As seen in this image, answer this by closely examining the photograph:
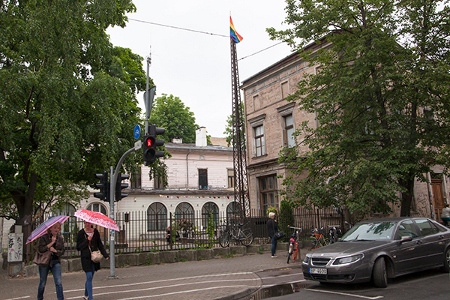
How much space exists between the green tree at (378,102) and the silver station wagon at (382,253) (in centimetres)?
347

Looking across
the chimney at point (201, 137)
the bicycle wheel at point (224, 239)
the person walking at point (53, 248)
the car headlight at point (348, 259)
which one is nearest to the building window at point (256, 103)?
the bicycle wheel at point (224, 239)

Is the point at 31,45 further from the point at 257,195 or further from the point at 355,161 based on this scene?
the point at 257,195

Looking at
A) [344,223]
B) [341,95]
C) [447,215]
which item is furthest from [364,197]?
[447,215]

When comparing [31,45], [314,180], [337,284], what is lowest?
[337,284]

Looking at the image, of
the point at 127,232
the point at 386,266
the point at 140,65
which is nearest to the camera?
the point at 386,266

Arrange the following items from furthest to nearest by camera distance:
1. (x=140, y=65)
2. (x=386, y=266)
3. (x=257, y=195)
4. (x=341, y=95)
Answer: (x=257, y=195)
(x=140, y=65)
(x=341, y=95)
(x=386, y=266)

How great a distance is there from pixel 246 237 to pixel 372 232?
31.5 feet

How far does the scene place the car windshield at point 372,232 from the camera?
10.2 m

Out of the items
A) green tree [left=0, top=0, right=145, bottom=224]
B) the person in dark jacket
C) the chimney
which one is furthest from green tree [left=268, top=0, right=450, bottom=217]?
the chimney

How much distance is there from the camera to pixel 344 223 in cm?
2042

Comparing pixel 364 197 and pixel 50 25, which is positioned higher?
pixel 50 25

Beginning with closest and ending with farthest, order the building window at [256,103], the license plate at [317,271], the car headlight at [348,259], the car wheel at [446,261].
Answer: the car headlight at [348,259] → the license plate at [317,271] → the car wheel at [446,261] → the building window at [256,103]

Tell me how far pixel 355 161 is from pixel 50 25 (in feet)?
37.6

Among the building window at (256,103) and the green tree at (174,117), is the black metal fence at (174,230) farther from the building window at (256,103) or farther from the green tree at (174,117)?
the green tree at (174,117)
